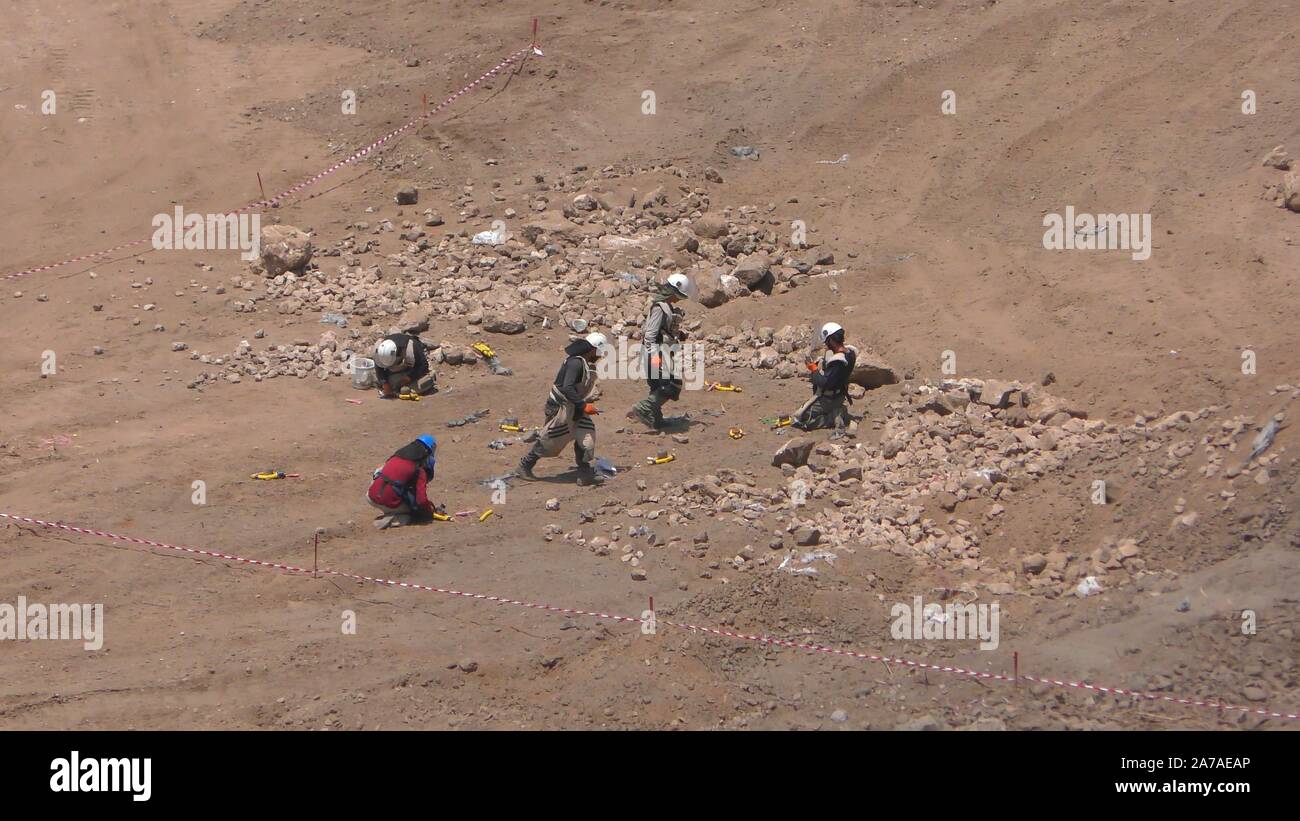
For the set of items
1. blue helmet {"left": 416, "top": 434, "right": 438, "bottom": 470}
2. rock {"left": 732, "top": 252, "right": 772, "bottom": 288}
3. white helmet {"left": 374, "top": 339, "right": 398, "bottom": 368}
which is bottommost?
blue helmet {"left": 416, "top": 434, "right": 438, "bottom": 470}

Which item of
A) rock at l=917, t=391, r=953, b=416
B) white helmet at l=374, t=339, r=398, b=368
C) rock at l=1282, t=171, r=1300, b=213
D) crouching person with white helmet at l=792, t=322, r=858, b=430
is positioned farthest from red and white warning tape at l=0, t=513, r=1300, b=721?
rock at l=1282, t=171, r=1300, b=213

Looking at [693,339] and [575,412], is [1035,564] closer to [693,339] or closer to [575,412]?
[575,412]

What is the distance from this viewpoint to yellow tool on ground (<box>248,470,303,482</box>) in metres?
12.9

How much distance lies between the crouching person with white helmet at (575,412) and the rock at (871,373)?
3.03m

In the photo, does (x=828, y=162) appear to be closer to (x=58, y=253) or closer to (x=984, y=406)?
(x=984, y=406)

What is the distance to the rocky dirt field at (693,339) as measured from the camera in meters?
9.42

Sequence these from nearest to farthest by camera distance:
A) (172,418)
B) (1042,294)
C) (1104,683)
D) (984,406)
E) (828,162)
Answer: (1104,683) < (984,406) < (172,418) < (1042,294) < (828,162)

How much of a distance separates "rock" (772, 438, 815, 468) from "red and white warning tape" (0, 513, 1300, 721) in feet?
9.76

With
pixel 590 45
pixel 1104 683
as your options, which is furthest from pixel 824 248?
pixel 1104 683

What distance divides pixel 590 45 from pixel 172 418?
1032 cm

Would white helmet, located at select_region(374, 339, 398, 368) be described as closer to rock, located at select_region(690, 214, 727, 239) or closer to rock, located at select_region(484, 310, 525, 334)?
rock, located at select_region(484, 310, 525, 334)

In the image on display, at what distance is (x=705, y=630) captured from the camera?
32.2 feet

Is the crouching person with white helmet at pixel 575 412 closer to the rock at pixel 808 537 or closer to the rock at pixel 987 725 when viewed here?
the rock at pixel 808 537

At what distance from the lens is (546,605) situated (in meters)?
10.5
